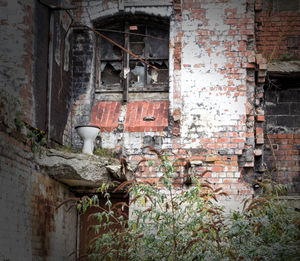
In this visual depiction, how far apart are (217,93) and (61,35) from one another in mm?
2371

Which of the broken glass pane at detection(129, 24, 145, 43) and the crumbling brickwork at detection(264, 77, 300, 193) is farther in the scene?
the broken glass pane at detection(129, 24, 145, 43)

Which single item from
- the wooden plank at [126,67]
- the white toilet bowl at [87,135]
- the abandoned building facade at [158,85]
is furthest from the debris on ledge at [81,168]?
the wooden plank at [126,67]

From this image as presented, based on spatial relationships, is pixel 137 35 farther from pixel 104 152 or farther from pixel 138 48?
pixel 104 152

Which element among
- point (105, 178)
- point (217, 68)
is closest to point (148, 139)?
point (105, 178)

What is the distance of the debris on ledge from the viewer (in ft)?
21.1

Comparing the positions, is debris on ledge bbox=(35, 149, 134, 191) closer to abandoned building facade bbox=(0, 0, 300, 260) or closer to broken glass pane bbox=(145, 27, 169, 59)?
abandoned building facade bbox=(0, 0, 300, 260)

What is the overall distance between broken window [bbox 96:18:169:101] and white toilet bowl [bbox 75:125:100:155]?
3.18 feet

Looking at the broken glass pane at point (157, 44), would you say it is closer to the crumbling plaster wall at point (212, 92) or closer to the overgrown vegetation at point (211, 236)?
the crumbling plaster wall at point (212, 92)

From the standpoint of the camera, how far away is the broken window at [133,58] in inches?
309

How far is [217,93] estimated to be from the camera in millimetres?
7273

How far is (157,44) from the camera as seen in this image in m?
7.91

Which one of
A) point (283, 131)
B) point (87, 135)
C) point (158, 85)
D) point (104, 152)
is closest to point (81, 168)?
point (87, 135)

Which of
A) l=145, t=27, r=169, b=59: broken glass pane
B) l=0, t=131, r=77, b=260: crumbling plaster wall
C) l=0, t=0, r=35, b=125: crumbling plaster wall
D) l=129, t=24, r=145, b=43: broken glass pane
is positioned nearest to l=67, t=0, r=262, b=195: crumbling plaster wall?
l=145, t=27, r=169, b=59: broken glass pane

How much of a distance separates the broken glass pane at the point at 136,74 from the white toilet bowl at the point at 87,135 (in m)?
1.14
